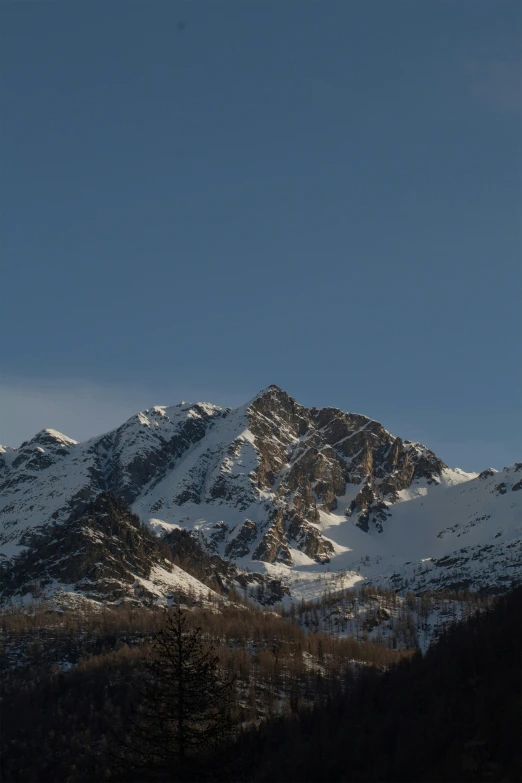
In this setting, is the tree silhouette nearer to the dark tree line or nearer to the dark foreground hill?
the dark tree line

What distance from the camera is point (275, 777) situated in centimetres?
13812

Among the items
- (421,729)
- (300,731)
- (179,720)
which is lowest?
(300,731)

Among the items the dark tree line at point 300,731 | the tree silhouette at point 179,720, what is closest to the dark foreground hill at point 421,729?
the dark tree line at point 300,731

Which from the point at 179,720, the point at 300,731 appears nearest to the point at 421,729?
the point at 300,731

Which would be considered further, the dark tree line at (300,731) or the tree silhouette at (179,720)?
the dark tree line at (300,731)

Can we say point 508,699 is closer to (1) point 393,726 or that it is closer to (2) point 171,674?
(1) point 393,726

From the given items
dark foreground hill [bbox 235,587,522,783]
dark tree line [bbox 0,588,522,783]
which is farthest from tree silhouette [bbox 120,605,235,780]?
dark foreground hill [bbox 235,587,522,783]

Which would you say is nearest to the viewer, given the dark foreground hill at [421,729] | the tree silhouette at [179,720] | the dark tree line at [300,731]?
the tree silhouette at [179,720]

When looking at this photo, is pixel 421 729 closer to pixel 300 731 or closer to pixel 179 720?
pixel 300 731

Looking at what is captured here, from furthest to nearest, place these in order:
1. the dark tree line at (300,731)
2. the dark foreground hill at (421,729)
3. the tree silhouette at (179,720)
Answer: the dark foreground hill at (421,729) → the dark tree line at (300,731) → the tree silhouette at (179,720)

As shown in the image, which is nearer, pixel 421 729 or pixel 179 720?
pixel 179 720

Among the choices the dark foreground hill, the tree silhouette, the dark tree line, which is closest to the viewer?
the tree silhouette

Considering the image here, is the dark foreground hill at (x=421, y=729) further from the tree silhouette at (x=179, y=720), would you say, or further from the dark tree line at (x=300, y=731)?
the tree silhouette at (x=179, y=720)

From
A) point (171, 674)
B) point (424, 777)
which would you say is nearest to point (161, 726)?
point (171, 674)
